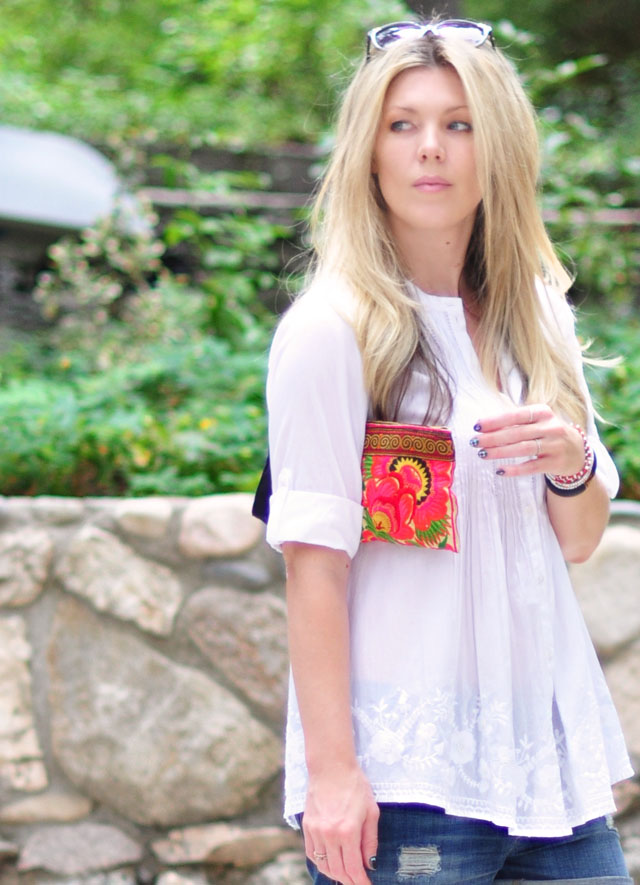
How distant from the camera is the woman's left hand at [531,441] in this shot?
133 cm

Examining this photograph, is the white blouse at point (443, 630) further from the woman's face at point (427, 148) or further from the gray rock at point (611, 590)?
the gray rock at point (611, 590)

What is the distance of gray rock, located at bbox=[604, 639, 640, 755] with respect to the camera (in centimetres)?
286

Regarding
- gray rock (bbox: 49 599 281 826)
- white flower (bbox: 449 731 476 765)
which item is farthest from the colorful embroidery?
gray rock (bbox: 49 599 281 826)

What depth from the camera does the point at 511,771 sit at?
1351 mm

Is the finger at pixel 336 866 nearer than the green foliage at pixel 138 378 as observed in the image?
Yes

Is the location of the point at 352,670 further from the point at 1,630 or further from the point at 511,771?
the point at 1,630

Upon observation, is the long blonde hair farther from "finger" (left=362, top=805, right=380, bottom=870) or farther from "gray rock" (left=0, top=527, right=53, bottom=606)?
"gray rock" (left=0, top=527, right=53, bottom=606)

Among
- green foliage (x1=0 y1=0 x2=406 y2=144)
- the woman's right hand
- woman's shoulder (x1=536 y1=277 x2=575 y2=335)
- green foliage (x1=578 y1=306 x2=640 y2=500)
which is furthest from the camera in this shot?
green foliage (x1=0 y1=0 x2=406 y2=144)

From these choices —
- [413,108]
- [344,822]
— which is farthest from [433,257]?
[344,822]

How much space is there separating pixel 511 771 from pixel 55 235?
4700 mm

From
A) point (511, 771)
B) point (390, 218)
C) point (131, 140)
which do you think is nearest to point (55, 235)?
point (131, 140)

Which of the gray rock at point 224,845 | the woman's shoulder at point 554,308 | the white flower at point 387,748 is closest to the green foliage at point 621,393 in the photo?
the woman's shoulder at point 554,308

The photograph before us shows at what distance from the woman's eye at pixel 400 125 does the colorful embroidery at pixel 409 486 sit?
0.41 meters

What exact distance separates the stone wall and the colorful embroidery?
1496 millimetres
